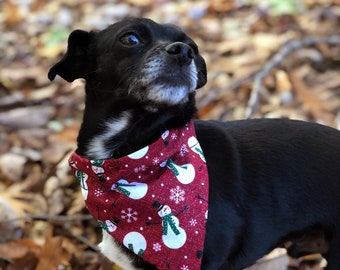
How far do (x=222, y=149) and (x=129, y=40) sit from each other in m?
0.65

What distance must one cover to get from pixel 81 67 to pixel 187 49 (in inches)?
24.2

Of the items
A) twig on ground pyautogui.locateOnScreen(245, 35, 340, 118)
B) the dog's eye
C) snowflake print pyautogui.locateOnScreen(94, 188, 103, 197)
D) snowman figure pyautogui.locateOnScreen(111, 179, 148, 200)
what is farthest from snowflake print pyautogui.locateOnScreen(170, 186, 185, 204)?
twig on ground pyautogui.locateOnScreen(245, 35, 340, 118)

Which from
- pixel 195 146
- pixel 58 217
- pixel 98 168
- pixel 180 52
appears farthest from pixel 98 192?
pixel 58 217

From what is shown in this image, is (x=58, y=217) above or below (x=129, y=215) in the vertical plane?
below

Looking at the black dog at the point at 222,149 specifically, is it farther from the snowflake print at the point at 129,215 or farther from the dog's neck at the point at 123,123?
the snowflake print at the point at 129,215

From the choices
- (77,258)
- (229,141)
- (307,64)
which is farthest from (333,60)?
(77,258)

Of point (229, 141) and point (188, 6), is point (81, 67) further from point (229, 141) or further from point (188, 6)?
point (188, 6)

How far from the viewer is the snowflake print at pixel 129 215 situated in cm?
240

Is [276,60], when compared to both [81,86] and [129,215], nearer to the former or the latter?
[81,86]

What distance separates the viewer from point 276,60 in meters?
4.54

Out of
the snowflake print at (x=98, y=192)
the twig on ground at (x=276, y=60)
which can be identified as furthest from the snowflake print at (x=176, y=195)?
the twig on ground at (x=276, y=60)

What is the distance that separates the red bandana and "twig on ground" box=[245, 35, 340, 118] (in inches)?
Result: 60.0

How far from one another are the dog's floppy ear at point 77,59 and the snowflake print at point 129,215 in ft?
2.23

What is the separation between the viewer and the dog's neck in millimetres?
2428
